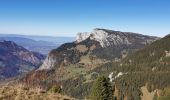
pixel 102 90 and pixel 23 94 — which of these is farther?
pixel 102 90

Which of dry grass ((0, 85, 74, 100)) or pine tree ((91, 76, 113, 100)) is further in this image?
pine tree ((91, 76, 113, 100))

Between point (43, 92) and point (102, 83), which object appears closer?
point (43, 92)

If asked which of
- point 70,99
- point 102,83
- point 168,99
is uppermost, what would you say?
point 70,99

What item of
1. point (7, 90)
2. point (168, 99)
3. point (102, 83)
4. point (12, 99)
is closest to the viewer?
point (12, 99)

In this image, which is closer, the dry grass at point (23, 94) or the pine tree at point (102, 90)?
the dry grass at point (23, 94)

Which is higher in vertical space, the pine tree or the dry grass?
the dry grass

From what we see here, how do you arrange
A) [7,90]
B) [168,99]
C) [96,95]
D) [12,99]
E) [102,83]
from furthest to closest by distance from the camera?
[168,99] < [102,83] < [96,95] < [7,90] < [12,99]

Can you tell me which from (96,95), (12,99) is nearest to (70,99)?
(12,99)

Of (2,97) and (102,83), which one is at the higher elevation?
(2,97)

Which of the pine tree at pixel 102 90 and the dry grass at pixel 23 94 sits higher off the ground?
the dry grass at pixel 23 94

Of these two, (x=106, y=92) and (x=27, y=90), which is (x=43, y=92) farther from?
(x=106, y=92)

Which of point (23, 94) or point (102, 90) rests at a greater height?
point (23, 94)
